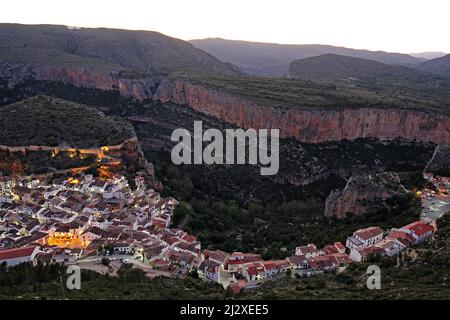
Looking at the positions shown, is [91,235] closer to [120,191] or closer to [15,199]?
[120,191]

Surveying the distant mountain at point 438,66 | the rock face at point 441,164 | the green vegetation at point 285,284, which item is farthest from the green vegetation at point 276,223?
the distant mountain at point 438,66

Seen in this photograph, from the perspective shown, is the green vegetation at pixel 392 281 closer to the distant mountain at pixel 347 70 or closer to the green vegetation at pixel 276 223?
the green vegetation at pixel 276 223

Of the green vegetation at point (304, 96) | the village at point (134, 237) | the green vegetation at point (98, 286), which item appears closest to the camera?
the green vegetation at point (98, 286)

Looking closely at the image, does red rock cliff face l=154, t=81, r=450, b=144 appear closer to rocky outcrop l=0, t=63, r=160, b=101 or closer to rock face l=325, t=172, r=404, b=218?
rock face l=325, t=172, r=404, b=218

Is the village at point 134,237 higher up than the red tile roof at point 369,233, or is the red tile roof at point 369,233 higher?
the red tile roof at point 369,233

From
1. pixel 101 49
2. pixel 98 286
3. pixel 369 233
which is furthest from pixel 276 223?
pixel 101 49

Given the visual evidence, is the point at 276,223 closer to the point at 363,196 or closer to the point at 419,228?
the point at 363,196

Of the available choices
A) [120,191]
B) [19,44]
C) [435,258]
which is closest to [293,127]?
[120,191]
